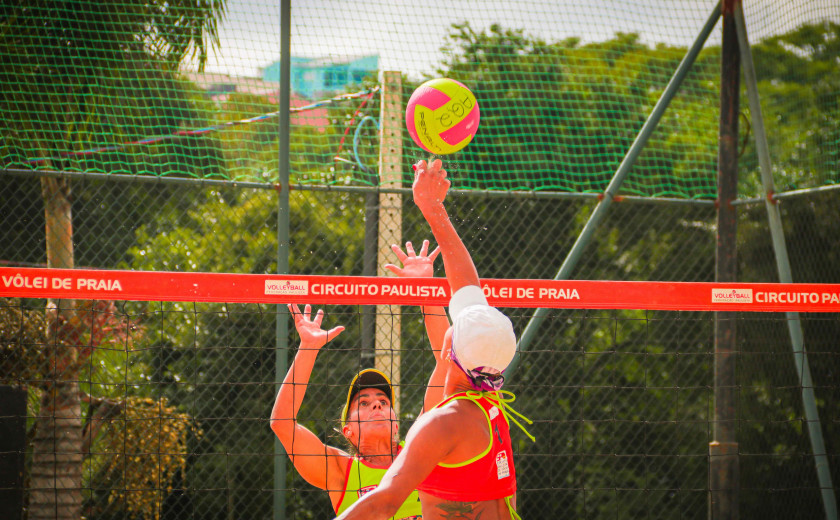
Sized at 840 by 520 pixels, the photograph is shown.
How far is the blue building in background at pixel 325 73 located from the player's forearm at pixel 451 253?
3949 mm

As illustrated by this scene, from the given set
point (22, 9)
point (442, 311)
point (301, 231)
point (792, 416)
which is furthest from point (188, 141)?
point (792, 416)

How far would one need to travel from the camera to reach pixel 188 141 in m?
7.04

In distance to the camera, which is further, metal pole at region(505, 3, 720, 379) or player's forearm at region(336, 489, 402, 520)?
metal pole at region(505, 3, 720, 379)

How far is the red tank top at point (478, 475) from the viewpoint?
2.42m

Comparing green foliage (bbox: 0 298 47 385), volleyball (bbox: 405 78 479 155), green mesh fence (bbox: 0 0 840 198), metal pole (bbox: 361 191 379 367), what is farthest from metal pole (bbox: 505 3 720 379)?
green foliage (bbox: 0 298 47 385)

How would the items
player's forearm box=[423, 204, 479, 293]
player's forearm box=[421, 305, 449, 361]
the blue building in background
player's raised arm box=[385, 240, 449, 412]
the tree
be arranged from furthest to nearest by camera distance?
the blue building in background
the tree
player's forearm box=[421, 305, 449, 361]
player's raised arm box=[385, 240, 449, 412]
player's forearm box=[423, 204, 479, 293]

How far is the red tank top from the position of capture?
2.42 meters

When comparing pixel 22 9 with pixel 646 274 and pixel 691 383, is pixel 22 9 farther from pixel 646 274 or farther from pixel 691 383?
pixel 691 383

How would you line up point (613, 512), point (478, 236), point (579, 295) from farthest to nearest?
point (613, 512), point (478, 236), point (579, 295)

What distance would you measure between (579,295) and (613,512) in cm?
615

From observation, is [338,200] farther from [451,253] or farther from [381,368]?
[451,253]

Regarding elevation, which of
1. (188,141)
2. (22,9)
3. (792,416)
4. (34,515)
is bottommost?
(34,515)

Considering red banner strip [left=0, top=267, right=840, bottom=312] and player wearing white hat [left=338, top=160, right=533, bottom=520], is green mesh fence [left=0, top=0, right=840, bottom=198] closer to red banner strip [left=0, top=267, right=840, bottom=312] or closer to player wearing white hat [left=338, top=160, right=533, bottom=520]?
red banner strip [left=0, top=267, right=840, bottom=312]

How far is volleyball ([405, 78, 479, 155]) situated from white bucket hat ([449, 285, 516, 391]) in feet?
5.45
